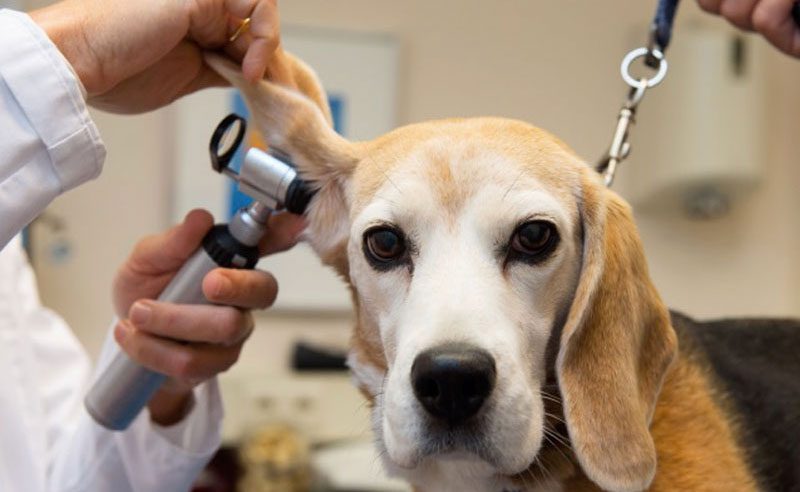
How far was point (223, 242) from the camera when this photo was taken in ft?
3.66

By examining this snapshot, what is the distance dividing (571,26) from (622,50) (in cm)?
20

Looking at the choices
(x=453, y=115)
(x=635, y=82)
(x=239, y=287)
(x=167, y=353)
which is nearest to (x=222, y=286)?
(x=239, y=287)

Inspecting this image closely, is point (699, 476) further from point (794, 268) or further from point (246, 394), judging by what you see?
point (794, 268)

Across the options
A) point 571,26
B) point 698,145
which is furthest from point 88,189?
point 698,145

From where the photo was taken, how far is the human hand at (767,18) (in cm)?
116

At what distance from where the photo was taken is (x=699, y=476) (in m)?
1.01

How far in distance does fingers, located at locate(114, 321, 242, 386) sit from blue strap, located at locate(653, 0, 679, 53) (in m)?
0.68

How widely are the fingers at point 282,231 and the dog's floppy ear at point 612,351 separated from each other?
365 millimetres

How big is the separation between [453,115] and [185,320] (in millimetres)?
2073

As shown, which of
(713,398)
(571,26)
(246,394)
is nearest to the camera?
(713,398)

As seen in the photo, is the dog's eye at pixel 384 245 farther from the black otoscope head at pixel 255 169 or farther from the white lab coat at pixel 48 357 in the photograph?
the white lab coat at pixel 48 357

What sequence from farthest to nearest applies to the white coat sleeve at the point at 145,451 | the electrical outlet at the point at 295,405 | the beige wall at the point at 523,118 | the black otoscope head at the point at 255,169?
the beige wall at the point at 523,118 < the electrical outlet at the point at 295,405 < the white coat sleeve at the point at 145,451 < the black otoscope head at the point at 255,169

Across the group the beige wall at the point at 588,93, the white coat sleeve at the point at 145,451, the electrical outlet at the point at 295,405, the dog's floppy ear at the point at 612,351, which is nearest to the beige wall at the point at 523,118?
the beige wall at the point at 588,93

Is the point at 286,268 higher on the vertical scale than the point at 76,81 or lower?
lower
